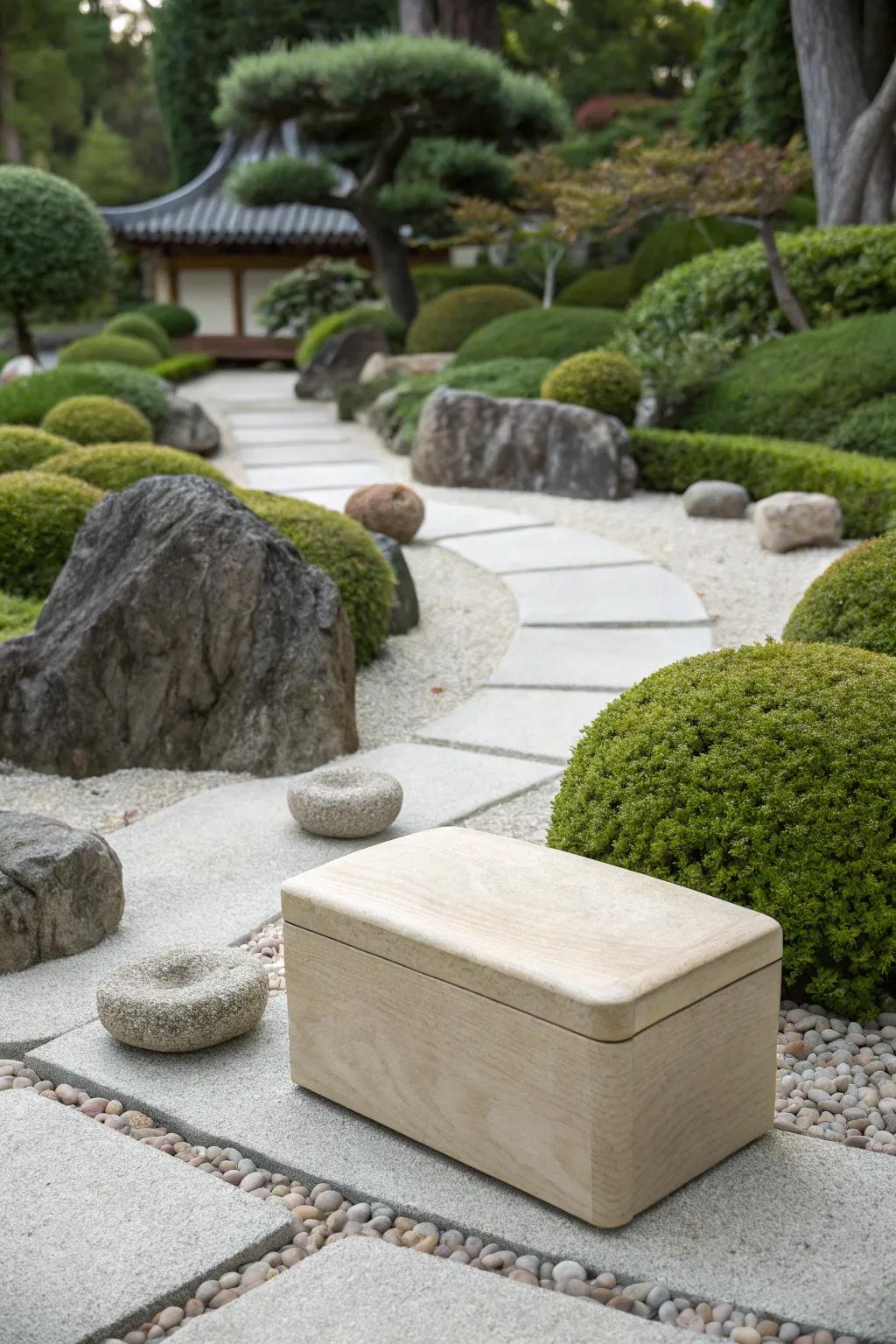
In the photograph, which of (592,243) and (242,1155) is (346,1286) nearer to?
(242,1155)

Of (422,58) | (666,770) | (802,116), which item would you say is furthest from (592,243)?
(666,770)

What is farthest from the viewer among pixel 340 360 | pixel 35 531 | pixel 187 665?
pixel 340 360

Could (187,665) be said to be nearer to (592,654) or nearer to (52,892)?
(52,892)

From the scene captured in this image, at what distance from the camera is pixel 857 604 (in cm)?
432

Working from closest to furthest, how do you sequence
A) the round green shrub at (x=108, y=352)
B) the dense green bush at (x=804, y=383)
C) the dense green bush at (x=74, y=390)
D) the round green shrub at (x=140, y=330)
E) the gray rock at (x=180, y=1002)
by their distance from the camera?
the gray rock at (x=180, y=1002) → the dense green bush at (x=804, y=383) → the dense green bush at (x=74, y=390) → the round green shrub at (x=108, y=352) → the round green shrub at (x=140, y=330)

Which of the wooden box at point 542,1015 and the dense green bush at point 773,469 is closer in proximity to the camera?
the wooden box at point 542,1015

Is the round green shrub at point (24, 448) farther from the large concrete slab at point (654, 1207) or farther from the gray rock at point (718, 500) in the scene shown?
the large concrete slab at point (654, 1207)

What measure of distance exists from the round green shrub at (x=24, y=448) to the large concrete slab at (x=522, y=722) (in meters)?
3.68

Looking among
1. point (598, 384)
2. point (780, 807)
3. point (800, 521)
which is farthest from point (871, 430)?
point (780, 807)

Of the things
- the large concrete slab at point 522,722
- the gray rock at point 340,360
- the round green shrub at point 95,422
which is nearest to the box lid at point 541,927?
the large concrete slab at point 522,722

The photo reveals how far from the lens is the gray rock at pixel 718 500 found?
29.9 feet

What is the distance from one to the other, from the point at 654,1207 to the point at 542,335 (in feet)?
38.8

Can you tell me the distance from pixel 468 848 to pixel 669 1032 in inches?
26.7

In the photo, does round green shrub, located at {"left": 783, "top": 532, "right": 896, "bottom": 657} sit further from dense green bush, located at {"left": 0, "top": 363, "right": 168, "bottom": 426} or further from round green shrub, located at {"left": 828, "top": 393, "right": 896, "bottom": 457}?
dense green bush, located at {"left": 0, "top": 363, "right": 168, "bottom": 426}
